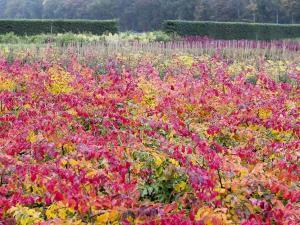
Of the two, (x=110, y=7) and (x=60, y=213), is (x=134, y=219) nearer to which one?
(x=60, y=213)

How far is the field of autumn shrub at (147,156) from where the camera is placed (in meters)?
3.37

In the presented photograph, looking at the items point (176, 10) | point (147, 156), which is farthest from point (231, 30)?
point (147, 156)

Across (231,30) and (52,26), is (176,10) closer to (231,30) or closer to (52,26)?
(231,30)

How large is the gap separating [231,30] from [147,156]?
3037 centimetres

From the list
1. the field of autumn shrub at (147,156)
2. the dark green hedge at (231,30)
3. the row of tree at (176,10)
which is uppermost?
the row of tree at (176,10)

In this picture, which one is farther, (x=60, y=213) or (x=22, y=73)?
(x=22, y=73)

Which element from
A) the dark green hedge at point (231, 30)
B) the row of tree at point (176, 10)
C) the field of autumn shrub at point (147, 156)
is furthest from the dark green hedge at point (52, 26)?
the row of tree at point (176, 10)

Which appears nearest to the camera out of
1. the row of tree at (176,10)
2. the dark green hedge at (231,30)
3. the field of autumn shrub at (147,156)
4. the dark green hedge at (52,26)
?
the field of autumn shrub at (147,156)

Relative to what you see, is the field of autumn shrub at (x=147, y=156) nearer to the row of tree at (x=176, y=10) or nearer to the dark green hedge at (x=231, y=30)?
the dark green hedge at (x=231, y=30)

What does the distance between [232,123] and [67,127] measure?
1.97 meters

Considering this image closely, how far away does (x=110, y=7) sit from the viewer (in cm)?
6500

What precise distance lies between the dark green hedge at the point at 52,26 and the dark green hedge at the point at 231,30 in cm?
384

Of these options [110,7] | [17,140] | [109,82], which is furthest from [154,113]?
[110,7]

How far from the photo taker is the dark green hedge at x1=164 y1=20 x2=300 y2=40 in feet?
101
